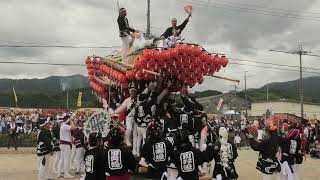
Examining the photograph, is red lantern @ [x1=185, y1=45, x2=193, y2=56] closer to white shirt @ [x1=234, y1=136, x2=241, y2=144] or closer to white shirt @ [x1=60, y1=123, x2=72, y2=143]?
white shirt @ [x1=60, y1=123, x2=72, y2=143]

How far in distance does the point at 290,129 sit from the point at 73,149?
6859 mm

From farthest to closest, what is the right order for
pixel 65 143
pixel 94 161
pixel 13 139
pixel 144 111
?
pixel 13 139 < pixel 65 143 < pixel 144 111 < pixel 94 161

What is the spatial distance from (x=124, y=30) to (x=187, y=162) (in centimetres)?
642

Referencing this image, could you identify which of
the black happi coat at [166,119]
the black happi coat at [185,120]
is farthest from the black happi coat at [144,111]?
the black happi coat at [185,120]

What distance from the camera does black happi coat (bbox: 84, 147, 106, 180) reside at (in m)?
8.09

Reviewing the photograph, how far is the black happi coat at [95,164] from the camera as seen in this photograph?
26.6ft

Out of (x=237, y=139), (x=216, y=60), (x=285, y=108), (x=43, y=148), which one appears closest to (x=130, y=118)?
(x=216, y=60)

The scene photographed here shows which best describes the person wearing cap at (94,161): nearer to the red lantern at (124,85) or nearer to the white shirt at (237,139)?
the red lantern at (124,85)

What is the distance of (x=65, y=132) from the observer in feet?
46.9

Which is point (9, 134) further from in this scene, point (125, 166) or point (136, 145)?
point (125, 166)

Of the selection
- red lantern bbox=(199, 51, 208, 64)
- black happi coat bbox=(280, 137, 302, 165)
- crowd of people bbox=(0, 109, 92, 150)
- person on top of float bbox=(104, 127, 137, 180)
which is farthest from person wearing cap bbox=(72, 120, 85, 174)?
crowd of people bbox=(0, 109, 92, 150)

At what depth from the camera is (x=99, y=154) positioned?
26.6 feet

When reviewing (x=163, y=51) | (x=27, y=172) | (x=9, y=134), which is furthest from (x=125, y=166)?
(x=9, y=134)

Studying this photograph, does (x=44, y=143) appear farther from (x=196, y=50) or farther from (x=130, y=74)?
(x=196, y=50)
